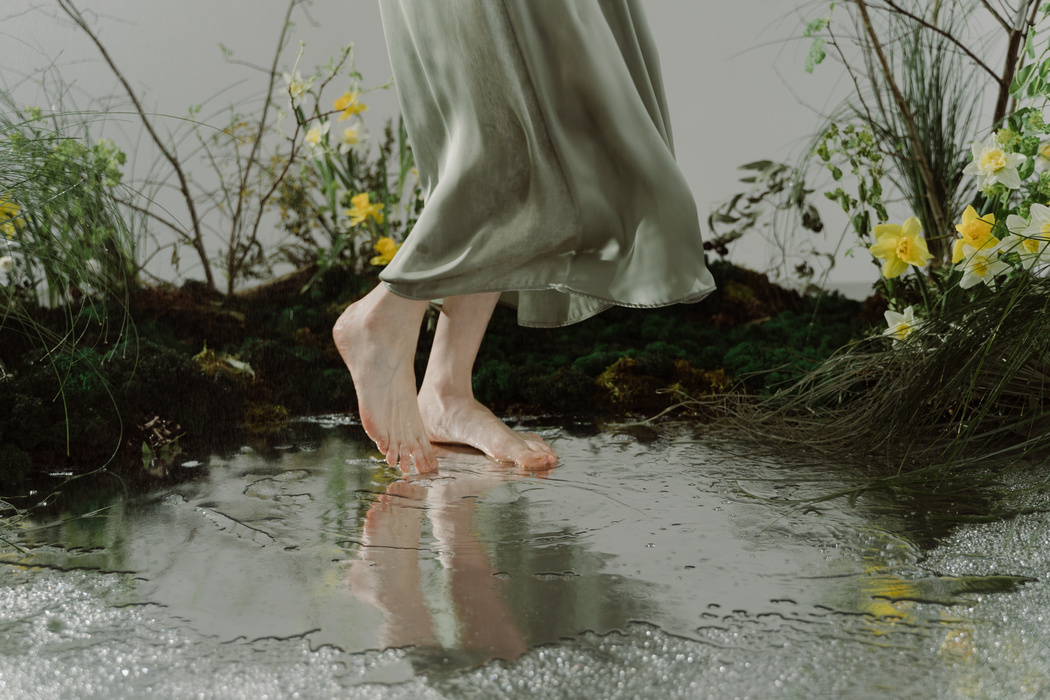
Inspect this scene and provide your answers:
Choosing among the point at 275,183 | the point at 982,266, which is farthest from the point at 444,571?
the point at 275,183

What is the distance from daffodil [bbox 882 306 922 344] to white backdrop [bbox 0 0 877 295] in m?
0.88

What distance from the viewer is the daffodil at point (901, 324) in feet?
5.37

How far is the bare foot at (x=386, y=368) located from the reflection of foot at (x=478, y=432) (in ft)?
0.48

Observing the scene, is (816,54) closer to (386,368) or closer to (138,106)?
(386,368)

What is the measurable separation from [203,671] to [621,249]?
0.81 metres

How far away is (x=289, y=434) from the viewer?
5.94 feet

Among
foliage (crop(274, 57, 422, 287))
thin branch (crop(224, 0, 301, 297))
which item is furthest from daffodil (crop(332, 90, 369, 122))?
thin branch (crop(224, 0, 301, 297))

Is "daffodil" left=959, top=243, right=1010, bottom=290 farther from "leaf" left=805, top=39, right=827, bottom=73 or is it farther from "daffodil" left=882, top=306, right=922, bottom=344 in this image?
"leaf" left=805, top=39, right=827, bottom=73

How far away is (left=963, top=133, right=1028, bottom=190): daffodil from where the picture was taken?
1431mm

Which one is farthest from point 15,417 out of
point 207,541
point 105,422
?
point 207,541

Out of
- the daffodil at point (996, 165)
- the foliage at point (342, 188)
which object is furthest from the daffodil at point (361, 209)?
the daffodil at point (996, 165)

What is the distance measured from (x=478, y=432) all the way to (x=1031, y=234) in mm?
910

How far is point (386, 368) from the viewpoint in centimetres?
144

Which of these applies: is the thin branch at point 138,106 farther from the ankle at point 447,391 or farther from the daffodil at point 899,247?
the daffodil at point 899,247
